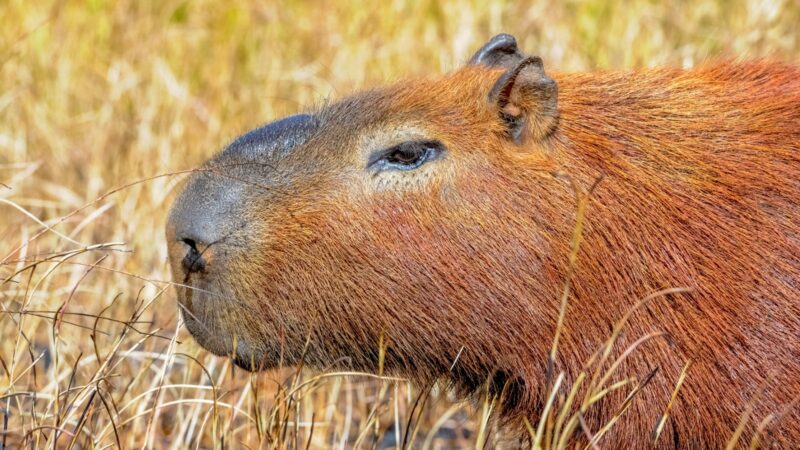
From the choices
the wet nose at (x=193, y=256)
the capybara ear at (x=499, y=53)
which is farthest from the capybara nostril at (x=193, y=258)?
the capybara ear at (x=499, y=53)

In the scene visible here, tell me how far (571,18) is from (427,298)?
4.71 meters

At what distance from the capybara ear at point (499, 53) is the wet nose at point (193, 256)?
3.66 ft

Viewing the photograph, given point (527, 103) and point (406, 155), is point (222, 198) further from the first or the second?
point (527, 103)

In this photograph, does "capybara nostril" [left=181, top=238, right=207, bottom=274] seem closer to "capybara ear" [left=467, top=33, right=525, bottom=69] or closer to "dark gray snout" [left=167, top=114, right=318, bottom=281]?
"dark gray snout" [left=167, top=114, right=318, bottom=281]

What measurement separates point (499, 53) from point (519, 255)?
88 centimetres

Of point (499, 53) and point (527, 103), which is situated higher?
point (499, 53)

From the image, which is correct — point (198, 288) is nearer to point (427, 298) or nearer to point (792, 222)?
point (427, 298)

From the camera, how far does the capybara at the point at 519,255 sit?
329cm

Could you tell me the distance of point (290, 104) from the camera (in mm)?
7215

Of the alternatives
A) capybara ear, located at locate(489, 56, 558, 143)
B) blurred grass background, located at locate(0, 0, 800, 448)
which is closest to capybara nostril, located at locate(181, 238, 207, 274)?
capybara ear, located at locate(489, 56, 558, 143)

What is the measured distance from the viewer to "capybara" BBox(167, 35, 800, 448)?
10.8 feet

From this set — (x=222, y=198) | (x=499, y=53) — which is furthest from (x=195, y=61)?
(x=222, y=198)

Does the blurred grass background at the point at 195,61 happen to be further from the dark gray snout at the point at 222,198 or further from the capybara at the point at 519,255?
the capybara at the point at 519,255

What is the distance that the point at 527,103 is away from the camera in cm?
344
